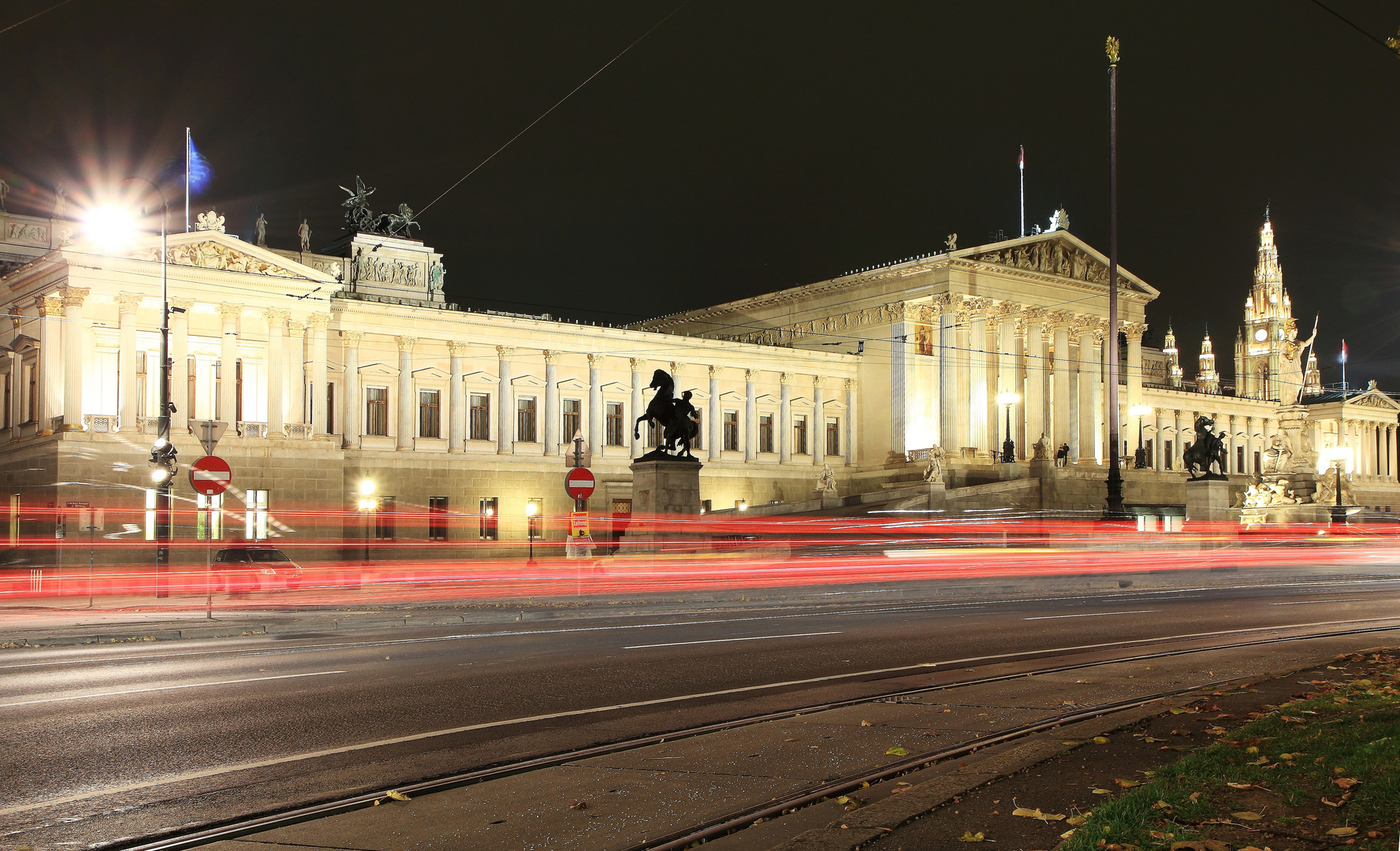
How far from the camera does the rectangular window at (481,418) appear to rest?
63.2 m

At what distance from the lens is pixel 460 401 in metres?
62.0

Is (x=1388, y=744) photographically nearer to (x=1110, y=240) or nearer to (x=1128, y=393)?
(x=1110, y=240)

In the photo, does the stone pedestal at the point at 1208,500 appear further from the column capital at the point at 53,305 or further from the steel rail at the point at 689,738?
the column capital at the point at 53,305

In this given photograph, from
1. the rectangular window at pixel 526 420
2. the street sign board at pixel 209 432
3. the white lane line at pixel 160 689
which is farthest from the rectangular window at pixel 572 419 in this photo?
the white lane line at pixel 160 689

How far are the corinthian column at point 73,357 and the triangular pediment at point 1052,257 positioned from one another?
47094 mm

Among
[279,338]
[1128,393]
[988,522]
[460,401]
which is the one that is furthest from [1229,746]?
[1128,393]

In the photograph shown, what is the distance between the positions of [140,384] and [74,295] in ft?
16.3

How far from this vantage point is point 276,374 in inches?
2098

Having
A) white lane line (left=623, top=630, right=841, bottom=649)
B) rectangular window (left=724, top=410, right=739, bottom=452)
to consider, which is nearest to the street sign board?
white lane line (left=623, top=630, right=841, bottom=649)

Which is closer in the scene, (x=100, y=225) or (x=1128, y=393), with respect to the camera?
(x=100, y=225)

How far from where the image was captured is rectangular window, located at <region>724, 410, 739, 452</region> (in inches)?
2864

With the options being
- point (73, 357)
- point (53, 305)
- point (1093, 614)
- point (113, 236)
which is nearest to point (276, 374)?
point (73, 357)

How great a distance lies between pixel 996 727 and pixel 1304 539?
128ft

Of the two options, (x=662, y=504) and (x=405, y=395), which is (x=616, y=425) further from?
(x=662, y=504)
